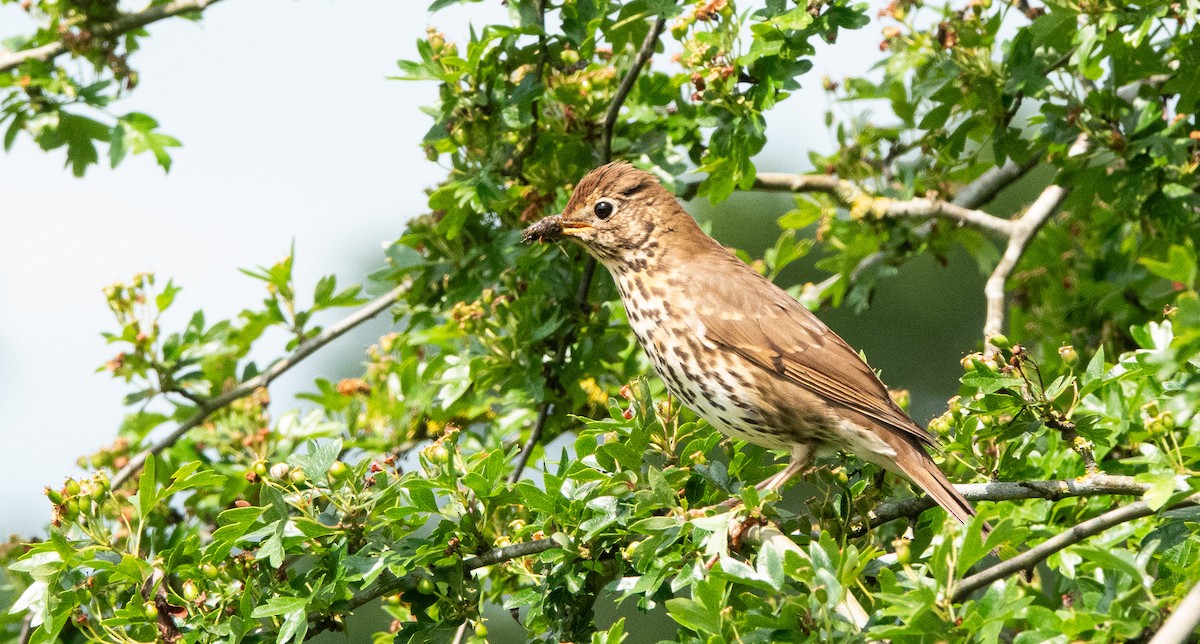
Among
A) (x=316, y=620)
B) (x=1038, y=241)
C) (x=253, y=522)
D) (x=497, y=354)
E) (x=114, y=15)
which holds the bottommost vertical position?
(x=316, y=620)

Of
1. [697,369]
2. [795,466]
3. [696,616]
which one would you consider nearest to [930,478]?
[795,466]

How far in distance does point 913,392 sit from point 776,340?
14.1 feet

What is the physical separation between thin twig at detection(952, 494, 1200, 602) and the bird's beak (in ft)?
7.57

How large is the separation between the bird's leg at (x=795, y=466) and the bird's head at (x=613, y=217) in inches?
38.0

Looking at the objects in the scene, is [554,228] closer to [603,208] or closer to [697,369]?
[603,208]

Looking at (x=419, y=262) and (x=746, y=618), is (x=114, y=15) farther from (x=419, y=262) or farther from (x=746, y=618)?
(x=746, y=618)

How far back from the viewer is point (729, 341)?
4332 millimetres

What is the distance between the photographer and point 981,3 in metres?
4.99

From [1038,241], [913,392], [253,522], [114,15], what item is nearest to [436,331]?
[253,522]

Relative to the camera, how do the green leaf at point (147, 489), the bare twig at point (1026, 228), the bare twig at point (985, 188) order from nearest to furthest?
the green leaf at point (147, 489)
the bare twig at point (1026, 228)
the bare twig at point (985, 188)

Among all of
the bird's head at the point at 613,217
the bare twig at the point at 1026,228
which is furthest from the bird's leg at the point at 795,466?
the bare twig at the point at 1026,228

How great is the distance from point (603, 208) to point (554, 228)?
193mm

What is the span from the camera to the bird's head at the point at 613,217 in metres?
4.59

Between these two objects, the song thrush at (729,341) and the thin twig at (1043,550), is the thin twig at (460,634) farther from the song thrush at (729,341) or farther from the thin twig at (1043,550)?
the thin twig at (1043,550)
